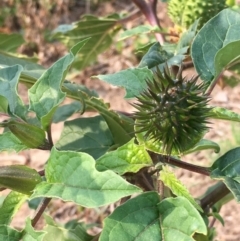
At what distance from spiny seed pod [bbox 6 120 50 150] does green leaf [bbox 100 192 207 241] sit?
0.24 m

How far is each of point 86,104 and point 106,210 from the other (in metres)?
1.77

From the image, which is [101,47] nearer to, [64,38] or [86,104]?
[64,38]

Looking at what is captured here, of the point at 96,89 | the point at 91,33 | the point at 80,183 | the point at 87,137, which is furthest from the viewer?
the point at 96,89

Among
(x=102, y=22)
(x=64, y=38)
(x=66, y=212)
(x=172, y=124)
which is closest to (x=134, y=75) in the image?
(x=172, y=124)

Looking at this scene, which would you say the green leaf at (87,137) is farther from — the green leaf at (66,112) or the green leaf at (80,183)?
the green leaf at (80,183)

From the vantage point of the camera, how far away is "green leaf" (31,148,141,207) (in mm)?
812

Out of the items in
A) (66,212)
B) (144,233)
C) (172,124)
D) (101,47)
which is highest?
(172,124)

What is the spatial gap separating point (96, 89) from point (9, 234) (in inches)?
123

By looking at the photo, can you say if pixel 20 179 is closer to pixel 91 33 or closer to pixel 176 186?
pixel 176 186

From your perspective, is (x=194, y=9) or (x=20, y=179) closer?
(x=20, y=179)

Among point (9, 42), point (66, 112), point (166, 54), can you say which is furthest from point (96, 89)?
point (166, 54)

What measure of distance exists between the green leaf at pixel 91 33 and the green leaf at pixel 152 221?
1.09 metres

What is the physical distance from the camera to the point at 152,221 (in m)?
0.91

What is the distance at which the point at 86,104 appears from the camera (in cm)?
124
